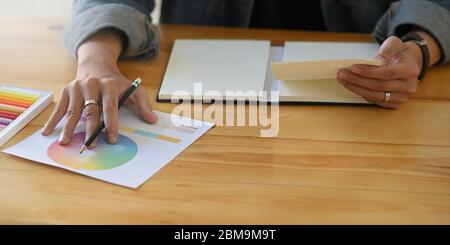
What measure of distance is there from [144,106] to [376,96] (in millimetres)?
352

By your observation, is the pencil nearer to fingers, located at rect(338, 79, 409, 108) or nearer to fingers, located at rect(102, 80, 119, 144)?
fingers, located at rect(102, 80, 119, 144)

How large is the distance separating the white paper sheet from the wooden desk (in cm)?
1

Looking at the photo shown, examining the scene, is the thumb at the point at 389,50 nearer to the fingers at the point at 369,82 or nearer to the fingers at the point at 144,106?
the fingers at the point at 369,82

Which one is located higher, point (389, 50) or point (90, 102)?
point (389, 50)

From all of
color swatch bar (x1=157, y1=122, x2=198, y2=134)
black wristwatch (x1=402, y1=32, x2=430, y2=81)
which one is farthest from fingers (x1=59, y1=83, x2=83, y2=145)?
black wristwatch (x1=402, y1=32, x2=430, y2=81)

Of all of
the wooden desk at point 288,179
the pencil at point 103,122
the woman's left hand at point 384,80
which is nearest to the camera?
the wooden desk at point 288,179

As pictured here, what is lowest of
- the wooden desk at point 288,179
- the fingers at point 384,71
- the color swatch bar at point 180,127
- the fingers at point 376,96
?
the wooden desk at point 288,179

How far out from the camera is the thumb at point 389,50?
94 centimetres

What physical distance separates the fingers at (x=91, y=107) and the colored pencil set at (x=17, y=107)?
3.3 inches

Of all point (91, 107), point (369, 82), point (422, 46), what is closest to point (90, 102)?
point (91, 107)

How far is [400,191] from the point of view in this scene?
73 centimetres

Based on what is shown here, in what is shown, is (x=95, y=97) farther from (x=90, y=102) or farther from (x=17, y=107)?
(x=17, y=107)

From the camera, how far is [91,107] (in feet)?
2.80

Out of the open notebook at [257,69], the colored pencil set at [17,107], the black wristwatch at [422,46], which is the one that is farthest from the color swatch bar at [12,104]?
the black wristwatch at [422,46]
